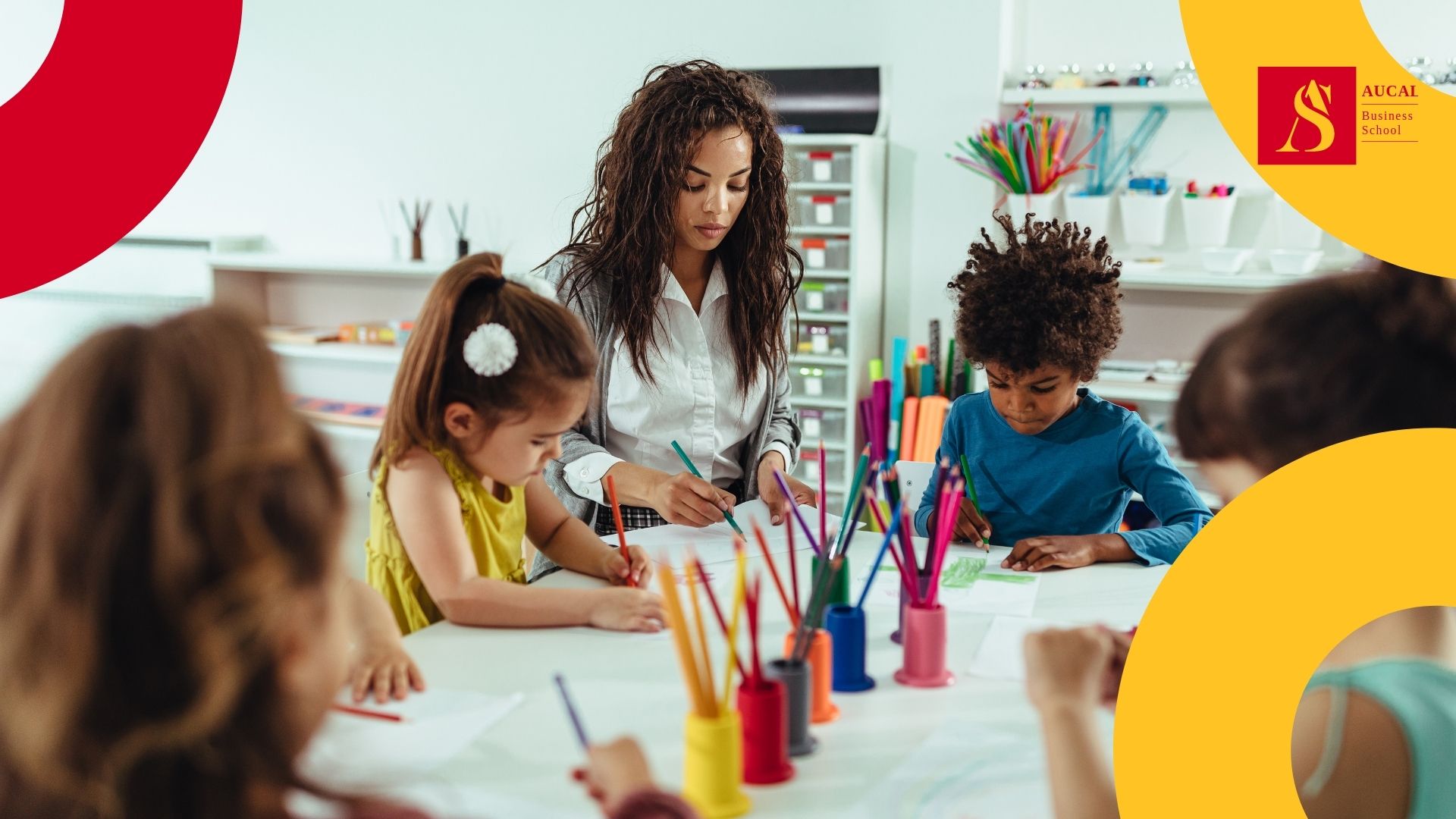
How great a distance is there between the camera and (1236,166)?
304 centimetres

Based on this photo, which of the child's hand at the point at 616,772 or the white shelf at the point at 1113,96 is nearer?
the child's hand at the point at 616,772

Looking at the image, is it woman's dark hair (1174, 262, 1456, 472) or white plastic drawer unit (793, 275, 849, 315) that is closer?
woman's dark hair (1174, 262, 1456, 472)

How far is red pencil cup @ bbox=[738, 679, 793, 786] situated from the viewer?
89 cm

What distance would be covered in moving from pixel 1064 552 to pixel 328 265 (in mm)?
3052

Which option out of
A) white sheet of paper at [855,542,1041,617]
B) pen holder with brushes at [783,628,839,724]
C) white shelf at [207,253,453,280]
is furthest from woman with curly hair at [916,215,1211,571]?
white shelf at [207,253,453,280]

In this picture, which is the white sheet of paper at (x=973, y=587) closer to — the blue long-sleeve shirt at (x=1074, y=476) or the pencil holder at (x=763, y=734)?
the blue long-sleeve shirt at (x=1074, y=476)

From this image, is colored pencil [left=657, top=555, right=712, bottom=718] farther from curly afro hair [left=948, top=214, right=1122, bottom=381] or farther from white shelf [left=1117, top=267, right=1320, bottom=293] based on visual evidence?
white shelf [left=1117, top=267, right=1320, bottom=293]

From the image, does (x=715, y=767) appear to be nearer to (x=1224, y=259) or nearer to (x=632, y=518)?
(x=632, y=518)

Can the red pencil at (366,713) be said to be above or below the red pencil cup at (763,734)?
below

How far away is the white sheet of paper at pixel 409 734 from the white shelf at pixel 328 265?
9.27 ft

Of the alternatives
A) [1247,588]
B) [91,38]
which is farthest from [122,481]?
[91,38]

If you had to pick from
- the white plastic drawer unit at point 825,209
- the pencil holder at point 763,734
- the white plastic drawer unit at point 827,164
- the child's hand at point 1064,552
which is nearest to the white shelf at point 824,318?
the white plastic drawer unit at point 825,209

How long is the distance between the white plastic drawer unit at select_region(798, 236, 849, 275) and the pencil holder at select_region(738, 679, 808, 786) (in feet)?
7.90

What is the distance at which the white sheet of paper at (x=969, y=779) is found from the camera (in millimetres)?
862
